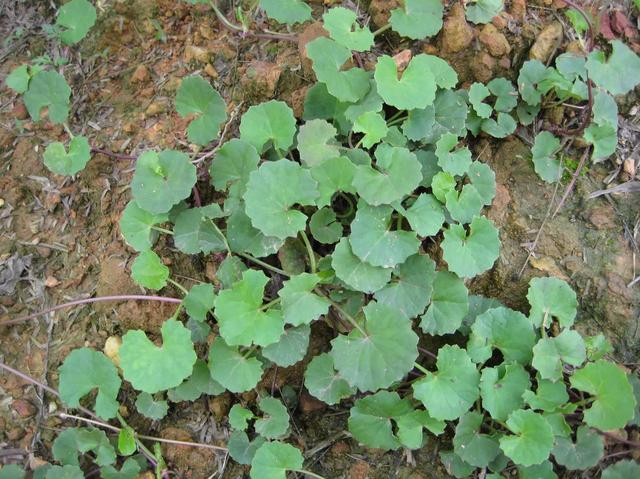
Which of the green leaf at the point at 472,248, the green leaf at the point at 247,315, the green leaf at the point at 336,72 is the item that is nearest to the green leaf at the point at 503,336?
the green leaf at the point at 472,248

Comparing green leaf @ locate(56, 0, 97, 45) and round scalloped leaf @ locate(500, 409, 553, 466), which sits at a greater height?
green leaf @ locate(56, 0, 97, 45)

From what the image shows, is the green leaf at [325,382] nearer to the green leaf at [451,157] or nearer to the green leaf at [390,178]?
the green leaf at [390,178]

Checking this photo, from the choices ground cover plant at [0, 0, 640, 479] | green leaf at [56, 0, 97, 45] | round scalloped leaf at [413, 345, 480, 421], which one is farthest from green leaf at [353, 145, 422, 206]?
green leaf at [56, 0, 97, 45]

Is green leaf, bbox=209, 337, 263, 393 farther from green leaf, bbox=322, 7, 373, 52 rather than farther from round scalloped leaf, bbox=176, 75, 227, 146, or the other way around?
green leaf, bbox=322, 7, 373, 52

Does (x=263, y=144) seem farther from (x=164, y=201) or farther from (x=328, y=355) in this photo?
(x=328, y=355)

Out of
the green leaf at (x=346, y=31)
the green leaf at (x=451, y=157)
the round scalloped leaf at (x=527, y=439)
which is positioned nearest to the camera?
the round scalloped leaf at (x=527, y=439)

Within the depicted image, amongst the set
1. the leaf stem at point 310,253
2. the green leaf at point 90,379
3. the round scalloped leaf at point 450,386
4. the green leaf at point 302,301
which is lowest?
the green leaf at point 90,379

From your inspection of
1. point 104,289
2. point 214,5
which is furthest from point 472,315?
point 214,5
